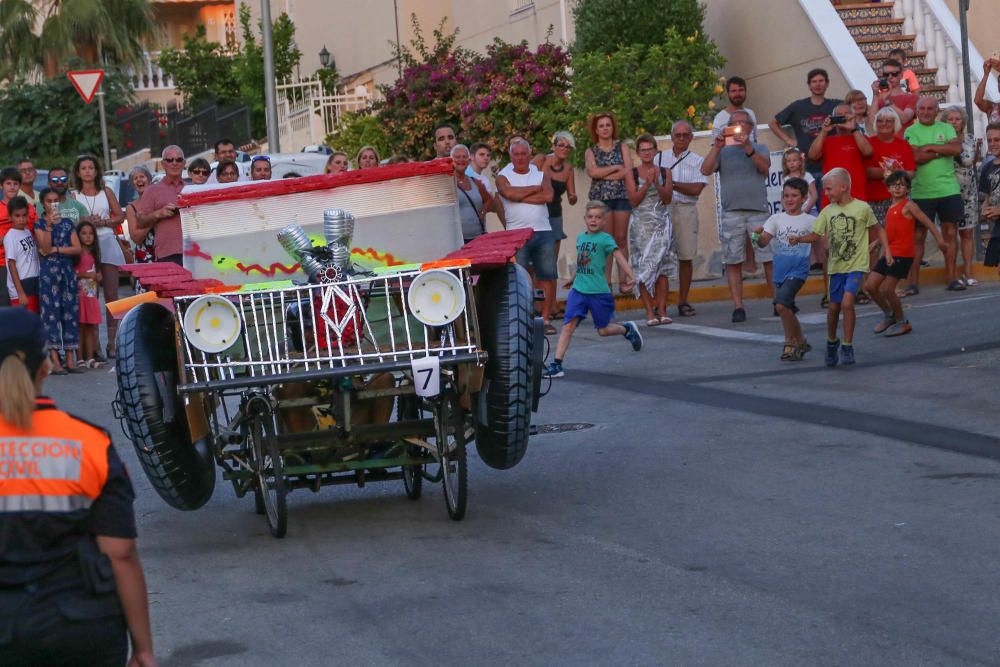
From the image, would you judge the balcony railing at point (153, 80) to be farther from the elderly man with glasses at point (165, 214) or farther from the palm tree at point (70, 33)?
the elderly man with glasses at point (165, 214)

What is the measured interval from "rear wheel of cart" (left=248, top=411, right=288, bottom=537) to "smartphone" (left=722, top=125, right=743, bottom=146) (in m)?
9.35

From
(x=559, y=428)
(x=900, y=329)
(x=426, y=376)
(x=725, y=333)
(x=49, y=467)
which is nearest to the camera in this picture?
(x=49, y=467)

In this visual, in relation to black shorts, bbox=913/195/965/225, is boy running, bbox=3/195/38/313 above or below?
above

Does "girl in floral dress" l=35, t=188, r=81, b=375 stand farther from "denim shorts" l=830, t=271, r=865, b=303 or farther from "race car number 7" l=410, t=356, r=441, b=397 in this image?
"race car number 7" l=410, t=356, r=441, b=397

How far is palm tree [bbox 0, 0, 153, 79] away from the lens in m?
47.1

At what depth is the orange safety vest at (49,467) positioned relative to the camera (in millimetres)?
3953

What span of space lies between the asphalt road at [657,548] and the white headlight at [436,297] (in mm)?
1086

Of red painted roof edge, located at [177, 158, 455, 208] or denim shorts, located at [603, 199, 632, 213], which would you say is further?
denim shorts, located at [603, 199, 632, 213]

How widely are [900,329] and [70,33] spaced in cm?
3817

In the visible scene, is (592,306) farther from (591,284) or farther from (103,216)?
(103,216)

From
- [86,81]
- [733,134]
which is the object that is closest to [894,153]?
[733,134]

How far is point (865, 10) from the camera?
22.1 m

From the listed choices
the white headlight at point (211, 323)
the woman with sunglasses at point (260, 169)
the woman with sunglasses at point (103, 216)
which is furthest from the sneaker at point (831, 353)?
the woman with sunglasses at point (103, 216)

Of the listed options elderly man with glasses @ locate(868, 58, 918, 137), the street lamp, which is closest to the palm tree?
the street lamp
